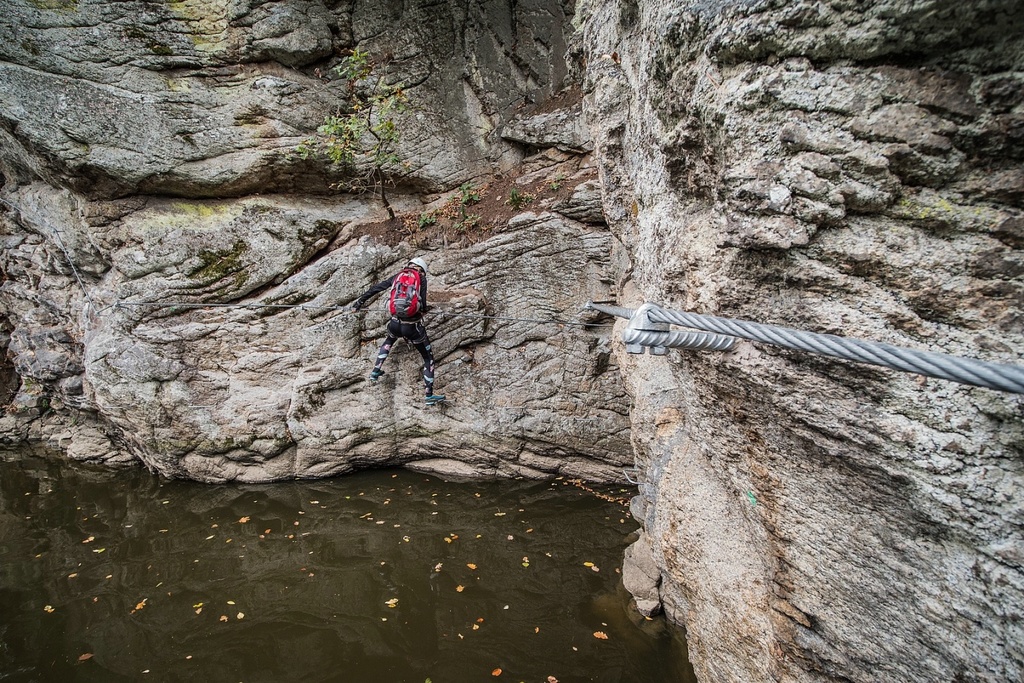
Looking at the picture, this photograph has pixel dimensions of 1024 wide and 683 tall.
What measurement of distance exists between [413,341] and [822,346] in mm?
6614

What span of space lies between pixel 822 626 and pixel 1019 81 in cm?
251

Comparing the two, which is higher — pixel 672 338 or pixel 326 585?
pixel 672 338

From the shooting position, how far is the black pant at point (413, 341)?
764cm

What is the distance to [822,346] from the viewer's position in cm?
162

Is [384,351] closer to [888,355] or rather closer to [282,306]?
[282,306]

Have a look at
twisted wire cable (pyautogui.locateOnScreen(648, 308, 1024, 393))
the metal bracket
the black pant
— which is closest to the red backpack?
the black pant

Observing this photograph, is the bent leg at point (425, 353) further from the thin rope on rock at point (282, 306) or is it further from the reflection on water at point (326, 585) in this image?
the reflection on water at point (326, 585)

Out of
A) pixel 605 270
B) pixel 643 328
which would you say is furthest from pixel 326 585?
pixel 643 328

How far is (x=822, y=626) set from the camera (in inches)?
104

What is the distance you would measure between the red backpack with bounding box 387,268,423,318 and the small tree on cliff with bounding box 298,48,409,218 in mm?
2155

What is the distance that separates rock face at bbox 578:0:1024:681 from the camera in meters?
1.84

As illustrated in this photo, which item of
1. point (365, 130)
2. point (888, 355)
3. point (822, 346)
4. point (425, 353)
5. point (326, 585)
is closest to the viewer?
point (888, 355)

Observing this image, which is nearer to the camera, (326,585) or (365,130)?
(326,585)

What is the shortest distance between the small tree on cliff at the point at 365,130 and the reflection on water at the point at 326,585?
524 centimetres
